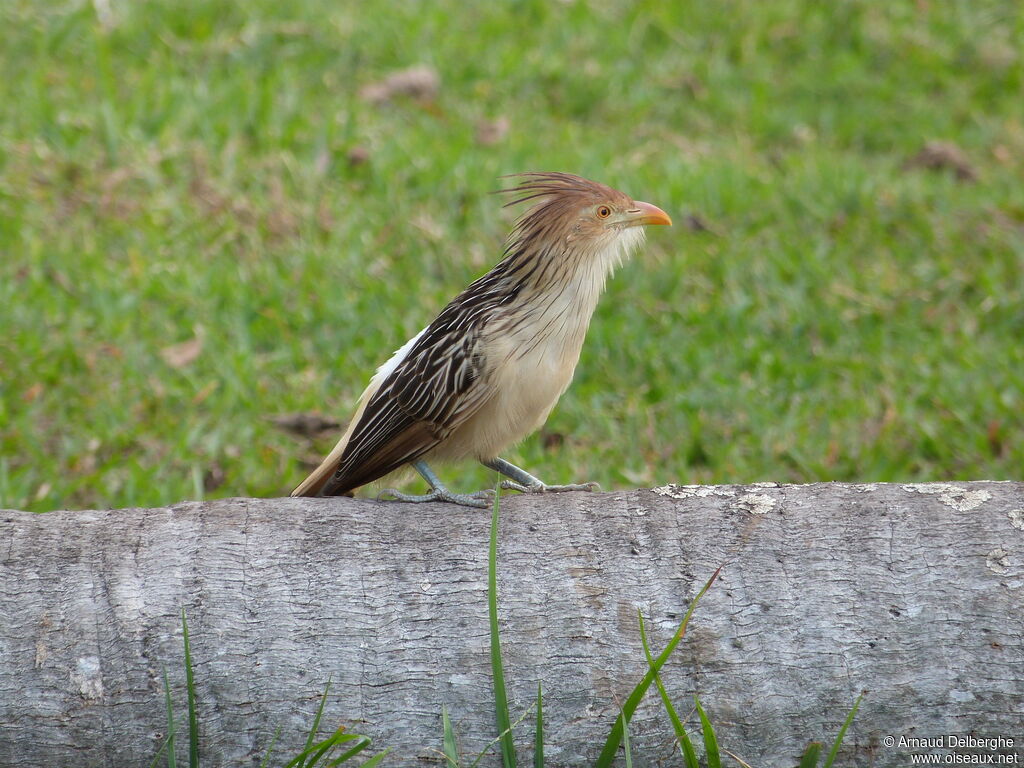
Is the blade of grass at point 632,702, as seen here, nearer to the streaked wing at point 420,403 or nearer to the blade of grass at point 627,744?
the blade of grass at point 627,744

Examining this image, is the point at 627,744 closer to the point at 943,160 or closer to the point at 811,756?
the point at 811,756

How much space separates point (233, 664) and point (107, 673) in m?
0.31

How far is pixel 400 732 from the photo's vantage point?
2867mm

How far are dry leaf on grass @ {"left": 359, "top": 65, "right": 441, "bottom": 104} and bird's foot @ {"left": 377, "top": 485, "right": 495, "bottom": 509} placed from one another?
4.55m

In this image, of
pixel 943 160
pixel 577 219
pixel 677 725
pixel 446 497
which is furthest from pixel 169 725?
pixel 943 160

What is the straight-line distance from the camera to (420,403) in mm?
3691

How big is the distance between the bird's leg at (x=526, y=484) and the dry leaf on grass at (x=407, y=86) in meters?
4.09

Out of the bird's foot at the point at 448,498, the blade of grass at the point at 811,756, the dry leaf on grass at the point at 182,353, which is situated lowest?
the blade of grass at the point at 811,756

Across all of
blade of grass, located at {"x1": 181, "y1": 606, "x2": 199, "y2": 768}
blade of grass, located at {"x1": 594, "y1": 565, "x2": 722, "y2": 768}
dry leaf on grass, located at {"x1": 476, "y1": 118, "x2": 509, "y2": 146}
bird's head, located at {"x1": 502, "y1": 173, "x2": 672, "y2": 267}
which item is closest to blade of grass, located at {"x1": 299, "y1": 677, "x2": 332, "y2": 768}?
blade of grass, located at {"x1": 181, "y1": 606, "x2": 199, "y2": 768}

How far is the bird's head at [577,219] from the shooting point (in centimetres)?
378

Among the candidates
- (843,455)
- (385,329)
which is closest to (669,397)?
(843,455)

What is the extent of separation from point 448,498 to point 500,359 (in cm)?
48

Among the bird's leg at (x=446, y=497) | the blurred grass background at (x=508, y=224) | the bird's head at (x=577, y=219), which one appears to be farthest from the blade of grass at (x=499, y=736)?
the blurred grass background at (x=508, y=224)

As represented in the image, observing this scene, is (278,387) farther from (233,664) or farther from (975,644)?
(975,644)
